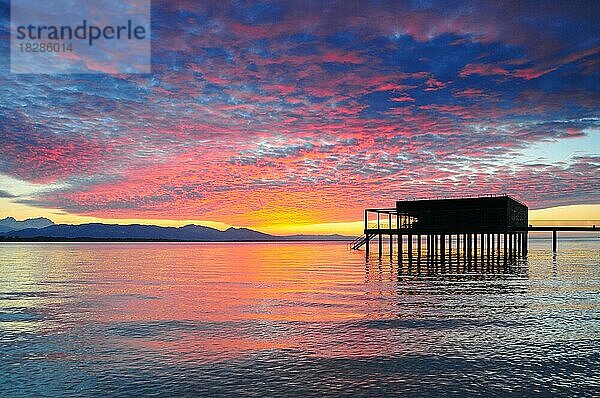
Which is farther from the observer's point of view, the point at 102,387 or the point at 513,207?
the point at 513,207

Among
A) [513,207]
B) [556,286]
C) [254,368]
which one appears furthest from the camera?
[513,207]

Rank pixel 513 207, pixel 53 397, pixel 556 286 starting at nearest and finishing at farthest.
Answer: pixel 53 397
pixel 556 286
pixel 513 207

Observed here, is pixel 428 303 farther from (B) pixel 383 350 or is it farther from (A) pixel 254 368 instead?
(A) pixel 254 368

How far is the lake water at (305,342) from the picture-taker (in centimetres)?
1414

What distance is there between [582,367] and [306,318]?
11.4 meters

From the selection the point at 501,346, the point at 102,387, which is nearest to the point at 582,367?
the point at 501,346

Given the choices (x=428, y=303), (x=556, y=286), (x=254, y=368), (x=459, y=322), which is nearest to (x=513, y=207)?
(x=556, y=286)

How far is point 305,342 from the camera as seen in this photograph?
19.0 m

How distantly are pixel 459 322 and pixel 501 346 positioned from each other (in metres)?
4.26

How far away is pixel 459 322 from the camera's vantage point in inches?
886

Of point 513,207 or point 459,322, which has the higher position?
point 513,207

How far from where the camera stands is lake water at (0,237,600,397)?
46.4ft

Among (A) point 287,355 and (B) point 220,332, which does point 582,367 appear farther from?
(B) point 220,332

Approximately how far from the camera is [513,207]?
67250mm
